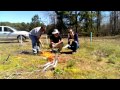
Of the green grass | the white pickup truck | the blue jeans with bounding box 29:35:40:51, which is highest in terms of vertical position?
the white pickup truck

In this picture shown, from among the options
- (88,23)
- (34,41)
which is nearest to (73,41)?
(34,41)

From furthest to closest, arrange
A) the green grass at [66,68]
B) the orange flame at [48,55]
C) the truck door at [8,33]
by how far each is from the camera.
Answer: the truck door at [8,33] < the orange flame at [48,55] < the green grass at [66,68]

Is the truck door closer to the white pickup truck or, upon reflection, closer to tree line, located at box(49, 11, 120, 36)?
the white pickup truck

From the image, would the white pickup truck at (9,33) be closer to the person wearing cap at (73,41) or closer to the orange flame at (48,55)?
the person wearing cap at (73,41)

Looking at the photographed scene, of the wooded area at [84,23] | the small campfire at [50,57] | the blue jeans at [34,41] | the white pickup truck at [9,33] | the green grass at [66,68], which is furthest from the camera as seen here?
the white pickup truck at [9,33]

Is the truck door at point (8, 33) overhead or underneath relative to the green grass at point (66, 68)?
overhead

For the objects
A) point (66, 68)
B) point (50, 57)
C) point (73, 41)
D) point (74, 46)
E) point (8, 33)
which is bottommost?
point (66, 68)

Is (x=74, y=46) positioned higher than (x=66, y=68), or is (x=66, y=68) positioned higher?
(x=74, y=46)

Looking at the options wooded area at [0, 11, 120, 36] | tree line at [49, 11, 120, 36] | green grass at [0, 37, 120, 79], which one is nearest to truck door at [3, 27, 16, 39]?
wooded area at [0, 11, 120, 36]

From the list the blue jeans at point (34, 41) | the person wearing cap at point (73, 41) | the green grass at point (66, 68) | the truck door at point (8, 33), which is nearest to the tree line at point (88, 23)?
the person wearing cap at point (73, 41)

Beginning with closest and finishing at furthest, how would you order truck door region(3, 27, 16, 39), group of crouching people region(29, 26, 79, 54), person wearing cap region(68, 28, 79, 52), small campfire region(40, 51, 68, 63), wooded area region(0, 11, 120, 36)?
1. small campfire region(40, 51, 68, 63)
2. group of crouching people region(29, 26, 79, 54)
3. person wearing cap region(68, 28, 79, 52)
4. wooded area region(0, 11, 120, 36)
5. truck door region(3, 27, 16, 39)

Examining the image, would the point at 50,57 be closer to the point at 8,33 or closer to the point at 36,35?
the point at 36,35

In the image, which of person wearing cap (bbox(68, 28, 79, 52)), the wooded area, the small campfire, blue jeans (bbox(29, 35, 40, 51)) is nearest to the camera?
the small campfire
